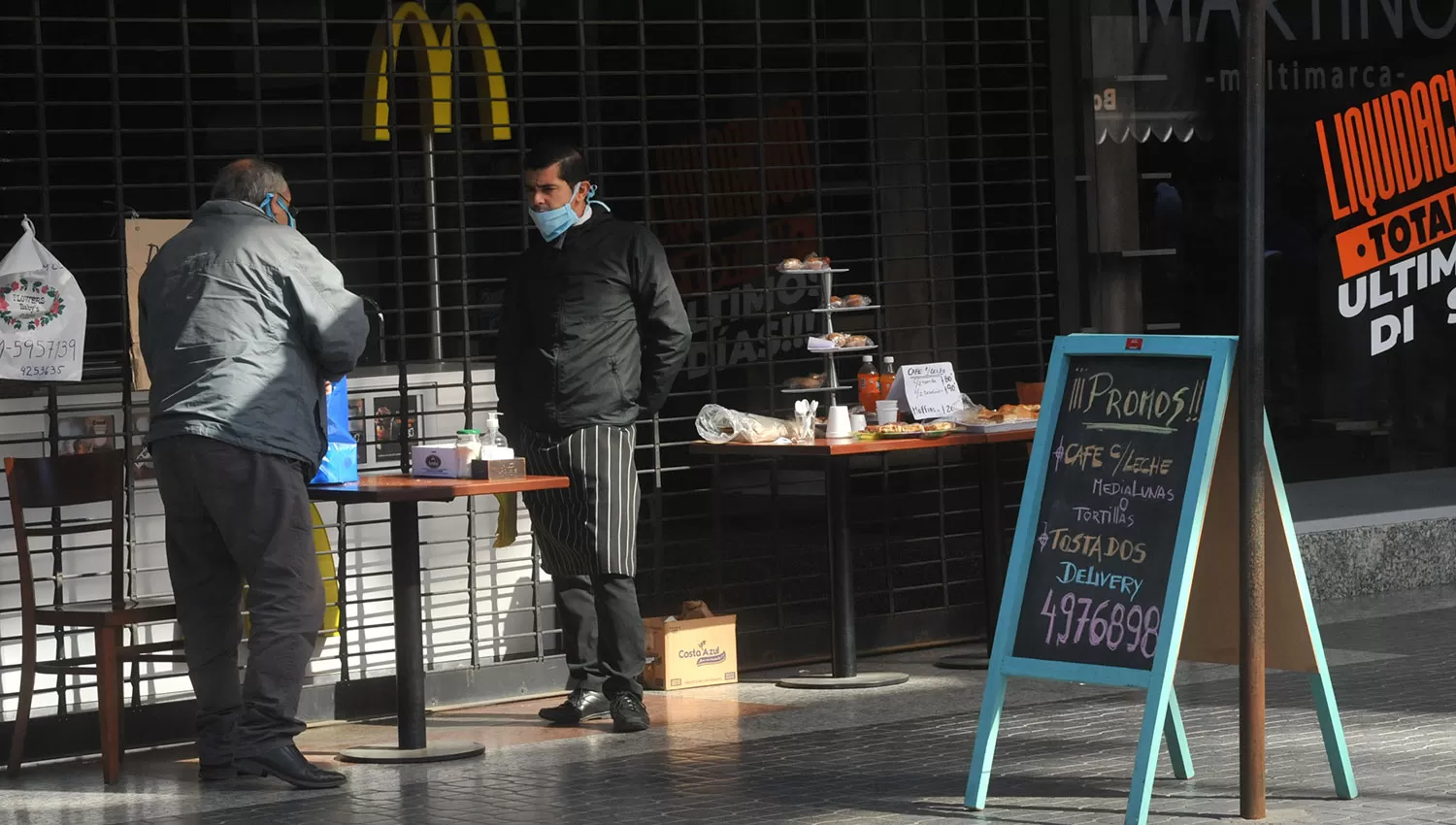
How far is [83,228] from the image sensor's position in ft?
39.5

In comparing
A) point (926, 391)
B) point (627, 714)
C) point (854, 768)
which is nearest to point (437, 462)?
point (627, 714)

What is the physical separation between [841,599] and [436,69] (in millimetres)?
2796

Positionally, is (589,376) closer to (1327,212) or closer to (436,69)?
(436,69)

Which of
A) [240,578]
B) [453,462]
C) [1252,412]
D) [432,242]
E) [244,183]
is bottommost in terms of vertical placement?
[240,578]

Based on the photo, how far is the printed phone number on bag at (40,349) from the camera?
775 centimetres

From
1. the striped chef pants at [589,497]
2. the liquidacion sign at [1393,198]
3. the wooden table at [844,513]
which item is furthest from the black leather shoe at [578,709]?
the liquidacion sign at [1393,198]

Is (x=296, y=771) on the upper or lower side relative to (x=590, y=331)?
lower

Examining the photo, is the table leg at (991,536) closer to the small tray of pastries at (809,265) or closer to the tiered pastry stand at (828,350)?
the tiered pastry stand at (828,350)

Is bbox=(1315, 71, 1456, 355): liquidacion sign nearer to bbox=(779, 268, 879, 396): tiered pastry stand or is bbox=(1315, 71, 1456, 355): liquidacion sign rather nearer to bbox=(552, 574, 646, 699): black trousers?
bbox=(779, 268, 879, 396): tiered pastry stand

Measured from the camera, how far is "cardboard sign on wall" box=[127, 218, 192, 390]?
7.93m

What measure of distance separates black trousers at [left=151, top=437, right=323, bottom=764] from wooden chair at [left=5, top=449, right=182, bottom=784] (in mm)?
242

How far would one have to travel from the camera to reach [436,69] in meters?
8.82

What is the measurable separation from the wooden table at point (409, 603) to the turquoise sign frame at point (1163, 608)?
1.93 m

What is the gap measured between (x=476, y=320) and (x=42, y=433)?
2.36 meters
